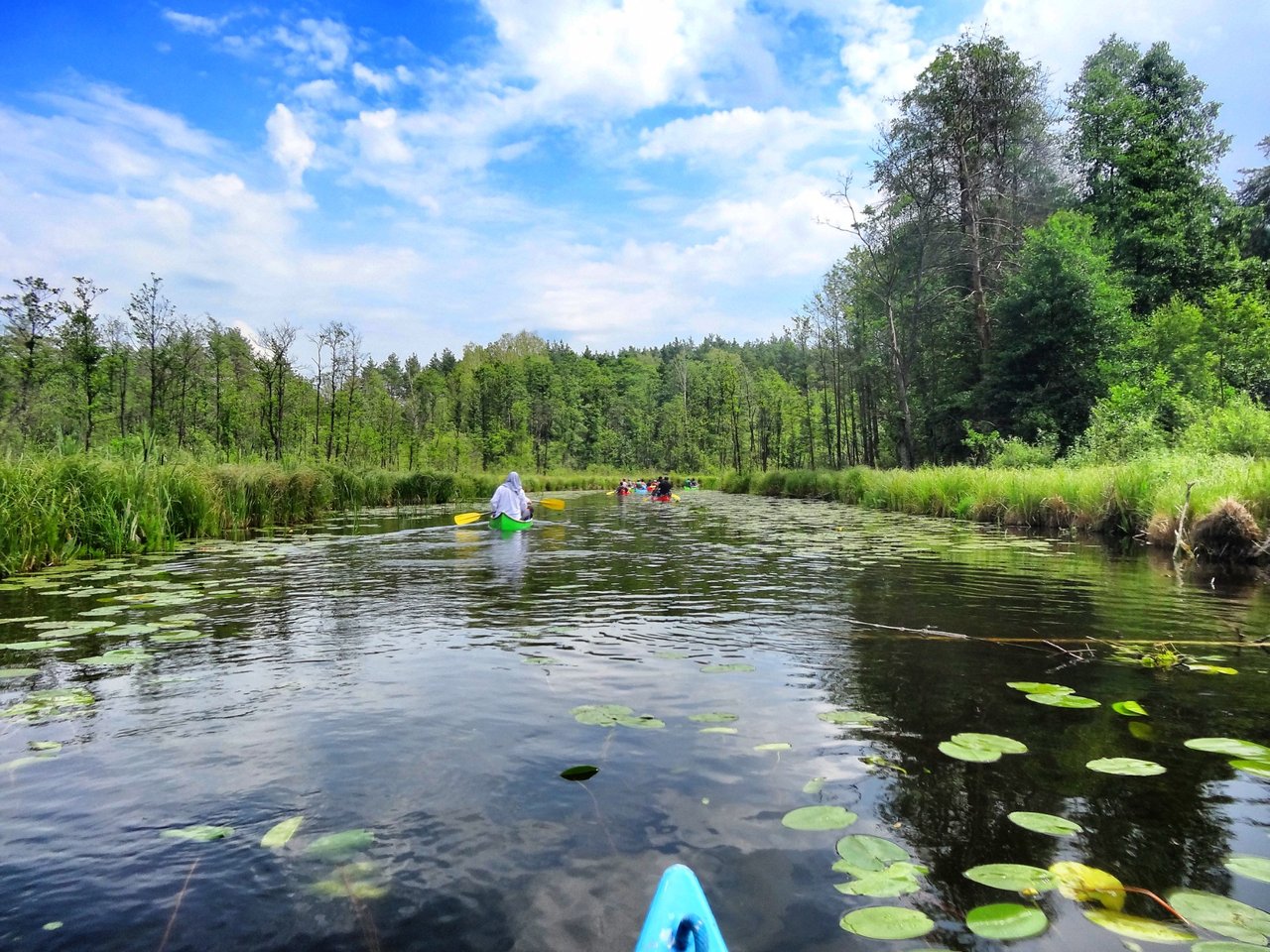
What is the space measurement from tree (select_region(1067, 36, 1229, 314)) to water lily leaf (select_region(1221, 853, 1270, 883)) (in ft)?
96.4

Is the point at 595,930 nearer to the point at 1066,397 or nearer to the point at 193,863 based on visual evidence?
the point at 193,863

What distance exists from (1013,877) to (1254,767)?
63.8 inches

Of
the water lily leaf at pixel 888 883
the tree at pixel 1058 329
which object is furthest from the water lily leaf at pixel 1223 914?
the tree at pixel 1058 329

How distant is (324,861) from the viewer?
7.24 ft

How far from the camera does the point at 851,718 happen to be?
11.4 feet

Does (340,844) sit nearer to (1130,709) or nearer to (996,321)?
(1130,709)

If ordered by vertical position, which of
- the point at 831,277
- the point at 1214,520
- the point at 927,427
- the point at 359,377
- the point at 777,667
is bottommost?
the point at 777,667

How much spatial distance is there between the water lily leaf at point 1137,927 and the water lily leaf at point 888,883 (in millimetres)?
451

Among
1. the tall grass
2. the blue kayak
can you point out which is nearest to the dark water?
the blue kayak

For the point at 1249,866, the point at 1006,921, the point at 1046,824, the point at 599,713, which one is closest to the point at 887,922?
the point at 1006,921

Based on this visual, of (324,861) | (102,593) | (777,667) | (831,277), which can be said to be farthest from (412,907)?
(831,277)

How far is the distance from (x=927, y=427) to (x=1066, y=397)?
24.5ft

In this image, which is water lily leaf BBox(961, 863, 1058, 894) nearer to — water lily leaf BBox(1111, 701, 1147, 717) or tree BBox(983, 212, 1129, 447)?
water lily leaf BBox(1111, 701, 1147, 717)

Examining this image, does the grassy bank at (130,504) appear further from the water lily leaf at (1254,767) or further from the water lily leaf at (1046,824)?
the water lily leaf at (1254,767)
